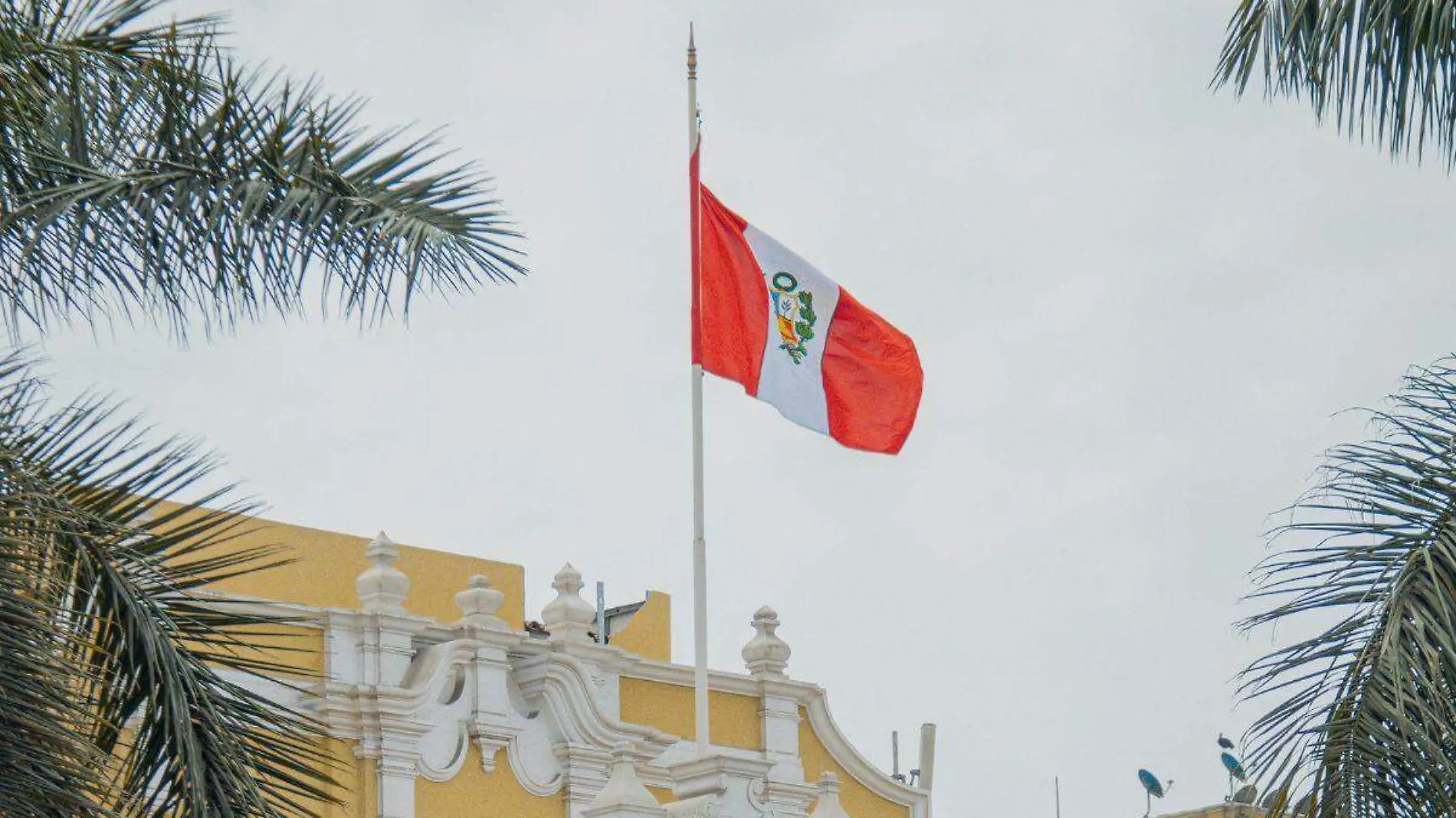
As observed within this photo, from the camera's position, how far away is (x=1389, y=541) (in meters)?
7.26

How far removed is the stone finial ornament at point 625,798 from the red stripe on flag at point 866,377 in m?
2.32

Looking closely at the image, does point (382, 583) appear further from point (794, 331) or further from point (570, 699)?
point (794, 331)

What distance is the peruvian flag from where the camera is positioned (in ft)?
50.5

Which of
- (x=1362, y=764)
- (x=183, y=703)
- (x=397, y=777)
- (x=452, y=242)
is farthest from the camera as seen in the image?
(x=397, y=777)

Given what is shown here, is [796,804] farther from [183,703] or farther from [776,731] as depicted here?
[183,703]

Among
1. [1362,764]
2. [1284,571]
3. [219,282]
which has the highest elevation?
[219,282]

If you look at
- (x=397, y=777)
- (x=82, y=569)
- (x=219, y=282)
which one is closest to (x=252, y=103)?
(x=219, y=282)

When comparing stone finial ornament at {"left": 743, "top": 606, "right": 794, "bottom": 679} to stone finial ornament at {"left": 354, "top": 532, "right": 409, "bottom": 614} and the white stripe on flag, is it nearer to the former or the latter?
stone finial ornament at {"left": 354, "top": 532, "right": 409, "bottom": 614}

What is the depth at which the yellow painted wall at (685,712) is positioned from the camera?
22.3m

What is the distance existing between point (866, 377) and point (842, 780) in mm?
9028

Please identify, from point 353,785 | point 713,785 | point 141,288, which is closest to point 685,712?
point 353,785

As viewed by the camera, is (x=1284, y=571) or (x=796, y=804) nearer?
(x=1284, y=571)

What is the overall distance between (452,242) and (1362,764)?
3289 millimetres

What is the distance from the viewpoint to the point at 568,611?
21.8 metres
